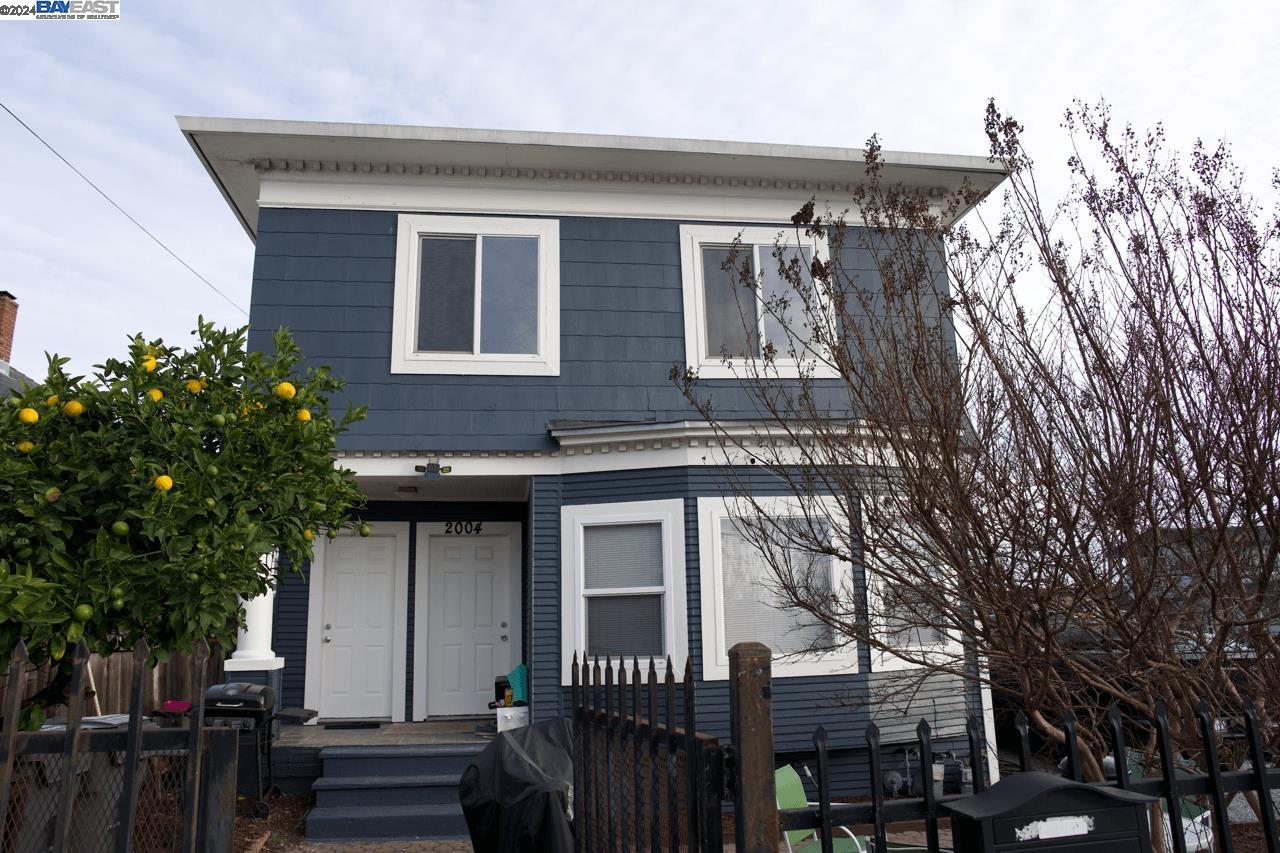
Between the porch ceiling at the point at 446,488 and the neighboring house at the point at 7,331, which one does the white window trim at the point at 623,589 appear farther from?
the neighboring house at the point at 7,331

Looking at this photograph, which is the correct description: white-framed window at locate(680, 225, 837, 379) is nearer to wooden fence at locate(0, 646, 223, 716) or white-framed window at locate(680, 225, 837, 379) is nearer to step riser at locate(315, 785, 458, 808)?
step riser at locate(315, 785, 458, 808)

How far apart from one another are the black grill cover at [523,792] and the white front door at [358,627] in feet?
21.2

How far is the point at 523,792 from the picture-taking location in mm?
4230

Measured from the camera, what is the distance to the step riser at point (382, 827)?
8188 millimetres

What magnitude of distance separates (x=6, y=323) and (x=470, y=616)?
30.3 feet

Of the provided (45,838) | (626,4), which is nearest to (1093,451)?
(45,838)

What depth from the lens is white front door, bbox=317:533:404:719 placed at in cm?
1047

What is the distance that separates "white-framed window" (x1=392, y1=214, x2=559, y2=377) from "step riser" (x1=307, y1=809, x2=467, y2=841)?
4.62 metres

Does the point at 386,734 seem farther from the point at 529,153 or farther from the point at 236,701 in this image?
the point at 529,153

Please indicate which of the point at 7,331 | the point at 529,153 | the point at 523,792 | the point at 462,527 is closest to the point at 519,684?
the point at 462,527

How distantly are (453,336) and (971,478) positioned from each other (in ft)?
25.2

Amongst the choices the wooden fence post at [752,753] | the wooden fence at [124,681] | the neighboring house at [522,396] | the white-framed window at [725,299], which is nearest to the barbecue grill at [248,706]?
the wooden fence at [124,681]

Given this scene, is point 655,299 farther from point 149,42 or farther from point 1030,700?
point 1030,700

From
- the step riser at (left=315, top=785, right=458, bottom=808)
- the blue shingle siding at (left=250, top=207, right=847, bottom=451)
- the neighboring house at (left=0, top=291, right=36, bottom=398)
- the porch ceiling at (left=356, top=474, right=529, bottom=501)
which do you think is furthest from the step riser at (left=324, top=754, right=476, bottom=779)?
the neighboring house at (left=0, top=291, right=36, bottom=398)
